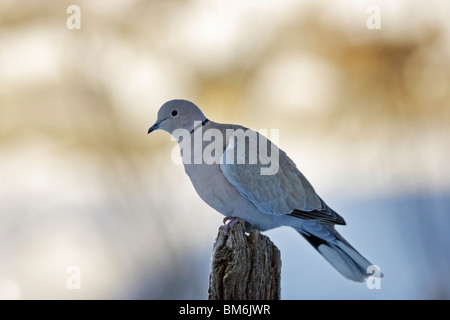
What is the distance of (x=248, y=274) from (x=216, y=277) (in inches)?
6.3

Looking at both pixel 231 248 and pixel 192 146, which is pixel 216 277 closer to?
pixel 231 248

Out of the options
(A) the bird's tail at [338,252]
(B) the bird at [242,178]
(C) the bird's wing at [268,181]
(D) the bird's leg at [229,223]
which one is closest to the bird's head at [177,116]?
(B) the bird at [242,178]

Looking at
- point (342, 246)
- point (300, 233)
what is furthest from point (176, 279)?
point (342, 246)

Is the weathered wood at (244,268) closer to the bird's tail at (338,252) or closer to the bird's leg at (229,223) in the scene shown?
the bird's leg at (229,223)

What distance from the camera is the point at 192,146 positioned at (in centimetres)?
309

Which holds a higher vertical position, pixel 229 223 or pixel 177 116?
pixel 177 116

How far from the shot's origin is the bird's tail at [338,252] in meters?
3.30

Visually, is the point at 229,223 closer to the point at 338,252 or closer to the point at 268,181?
the point at 268,181

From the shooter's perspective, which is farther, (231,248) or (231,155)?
(231,155)

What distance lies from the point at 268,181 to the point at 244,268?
87cm

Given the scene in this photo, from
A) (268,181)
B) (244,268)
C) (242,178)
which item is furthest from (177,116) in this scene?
(244,268)

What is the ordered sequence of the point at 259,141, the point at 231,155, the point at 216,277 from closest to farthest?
the point at 216,277
the point at 231,155
the point at 259,141

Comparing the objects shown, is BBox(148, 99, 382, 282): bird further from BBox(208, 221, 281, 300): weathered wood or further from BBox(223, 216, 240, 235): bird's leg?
BBox(208, 221, 281, 300): weathered wood

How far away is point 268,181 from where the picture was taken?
3.14 metres
